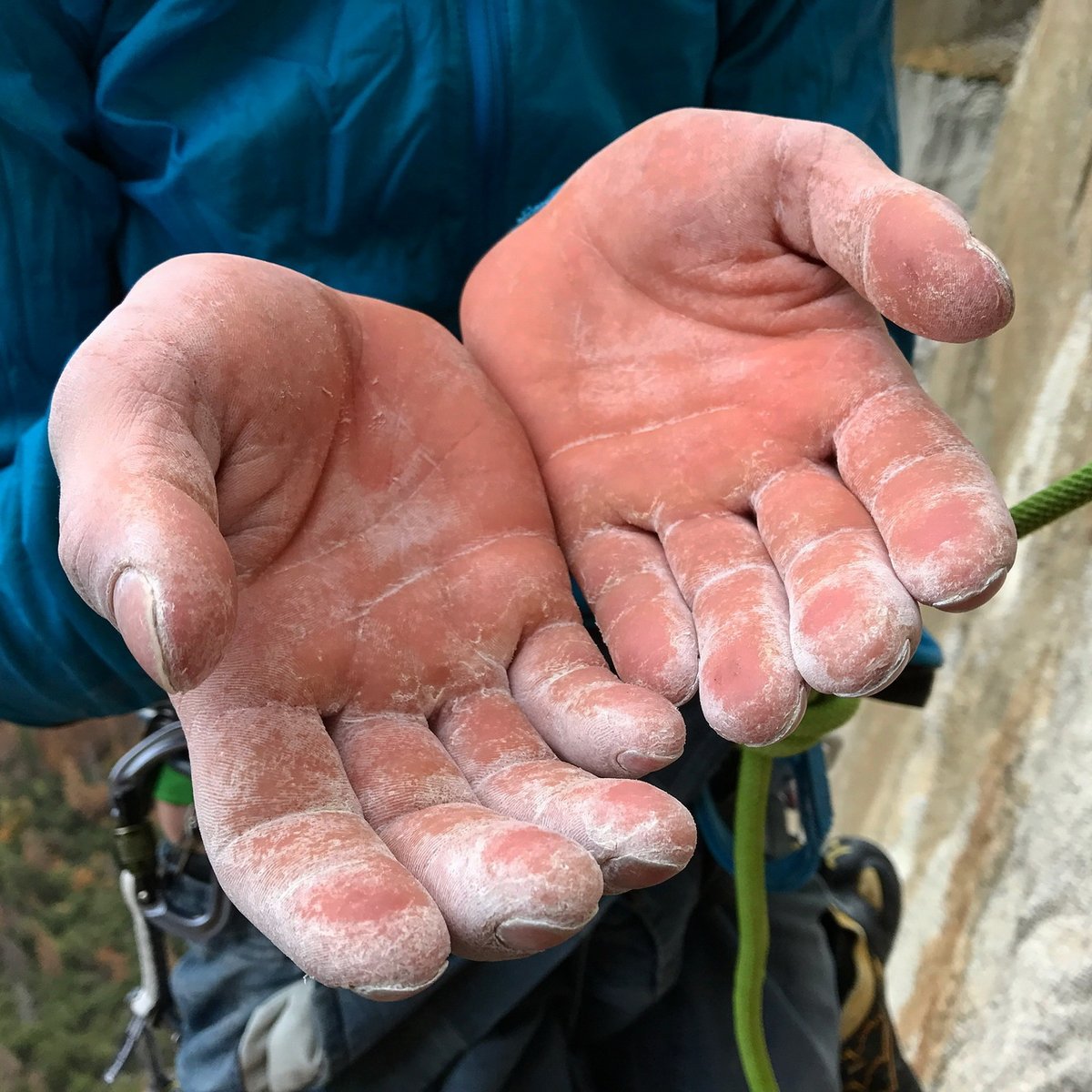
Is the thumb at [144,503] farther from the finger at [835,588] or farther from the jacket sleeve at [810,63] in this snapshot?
the jacket sleeve at [810,63]

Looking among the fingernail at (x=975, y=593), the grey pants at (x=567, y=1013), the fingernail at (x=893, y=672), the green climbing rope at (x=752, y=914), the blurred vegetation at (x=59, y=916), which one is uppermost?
the fingernail at (x=975, y=593)

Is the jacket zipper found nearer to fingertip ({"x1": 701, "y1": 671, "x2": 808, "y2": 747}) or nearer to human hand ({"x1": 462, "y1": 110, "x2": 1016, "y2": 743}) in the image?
human hand ({"x1": 462, "y1": 110, "x2": 1016, "y2": 743})

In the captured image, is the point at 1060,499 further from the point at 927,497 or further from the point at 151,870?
the point at 151,870

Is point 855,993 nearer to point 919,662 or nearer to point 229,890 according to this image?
point 919,662

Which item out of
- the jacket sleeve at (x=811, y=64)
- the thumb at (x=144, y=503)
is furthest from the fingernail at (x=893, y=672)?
the jacket sleeve at (x=811, y=64)

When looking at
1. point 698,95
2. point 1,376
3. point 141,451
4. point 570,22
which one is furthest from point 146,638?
point 698,95

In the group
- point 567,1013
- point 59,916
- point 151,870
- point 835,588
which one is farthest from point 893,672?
point 59,916

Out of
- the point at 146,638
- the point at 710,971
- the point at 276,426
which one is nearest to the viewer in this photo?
the point at 146,638
